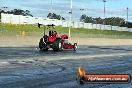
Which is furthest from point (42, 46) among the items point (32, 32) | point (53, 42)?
point (32, 32)

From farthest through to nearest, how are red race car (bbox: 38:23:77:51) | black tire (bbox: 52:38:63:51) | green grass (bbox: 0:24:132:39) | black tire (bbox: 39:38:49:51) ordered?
green grass (bbox: 0:24:132:39) → black tire (bbox: 39:38:49:51) → red race car (bbox: 38:23:77:51) → black tire (bbox: 52:38:63:51)

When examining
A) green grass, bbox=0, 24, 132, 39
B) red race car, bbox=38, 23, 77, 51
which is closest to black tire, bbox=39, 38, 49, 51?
red race car, bbox=38, 23, 77, 51

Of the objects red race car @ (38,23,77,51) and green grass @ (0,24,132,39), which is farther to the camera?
green grass @ (0,24,132,39)

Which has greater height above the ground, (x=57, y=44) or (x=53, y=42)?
(x=53, y=42)

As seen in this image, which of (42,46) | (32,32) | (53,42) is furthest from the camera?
(32,32)

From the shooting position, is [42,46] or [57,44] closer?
[57,44]

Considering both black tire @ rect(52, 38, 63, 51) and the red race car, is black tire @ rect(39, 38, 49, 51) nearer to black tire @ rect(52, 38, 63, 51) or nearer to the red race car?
the red race car

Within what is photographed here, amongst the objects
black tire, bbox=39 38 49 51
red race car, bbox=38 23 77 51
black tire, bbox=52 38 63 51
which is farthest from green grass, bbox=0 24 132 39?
black tire, bbox=52 38 63 51

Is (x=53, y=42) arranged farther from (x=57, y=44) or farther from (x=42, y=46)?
(x=42, y=46)

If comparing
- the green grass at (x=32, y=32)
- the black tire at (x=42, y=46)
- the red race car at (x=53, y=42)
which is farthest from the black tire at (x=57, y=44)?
the green grass at (x=32, y=32)

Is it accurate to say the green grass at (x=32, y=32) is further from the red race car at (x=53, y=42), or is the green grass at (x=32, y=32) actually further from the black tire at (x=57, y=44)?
the black tire at (x=57, y=44)

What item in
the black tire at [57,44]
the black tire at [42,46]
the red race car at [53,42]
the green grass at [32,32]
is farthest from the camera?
the green grass at [32,32]

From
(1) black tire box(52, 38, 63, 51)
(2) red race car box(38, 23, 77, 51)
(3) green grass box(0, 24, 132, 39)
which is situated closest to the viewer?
(1) black tire box(52, 38, 63, 51)

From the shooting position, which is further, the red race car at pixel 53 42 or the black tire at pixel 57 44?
the red race car at pixel 53 42
